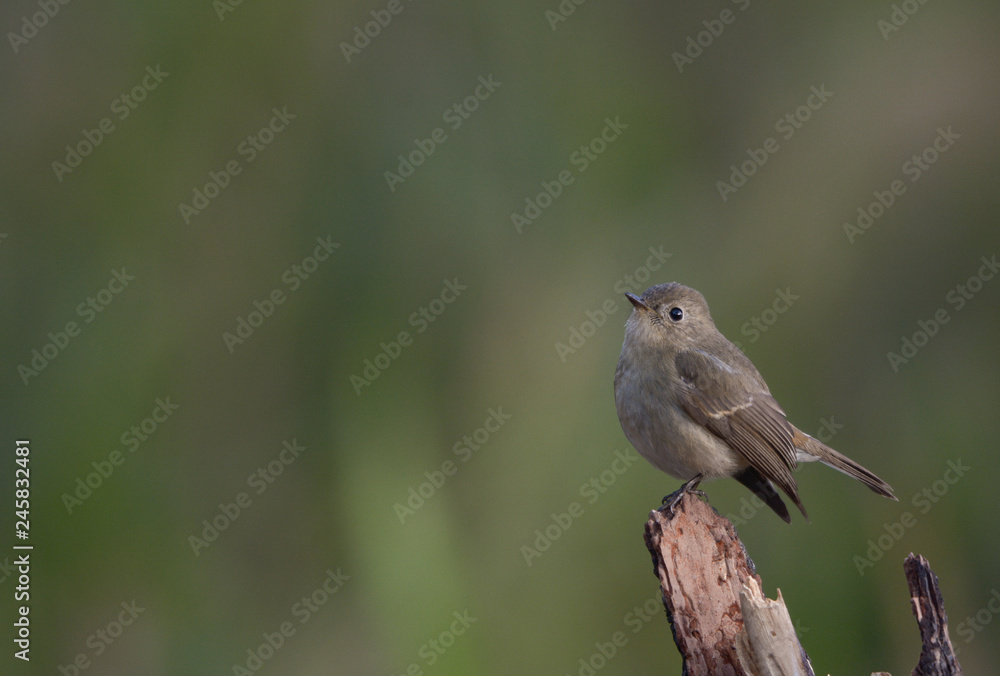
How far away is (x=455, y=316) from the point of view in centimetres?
600

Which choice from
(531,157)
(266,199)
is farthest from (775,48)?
(266,199)

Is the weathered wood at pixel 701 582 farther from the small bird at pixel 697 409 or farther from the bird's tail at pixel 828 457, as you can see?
the bird's tail at pixel 828 457

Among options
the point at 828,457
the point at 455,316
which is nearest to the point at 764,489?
A: the point at 828,457

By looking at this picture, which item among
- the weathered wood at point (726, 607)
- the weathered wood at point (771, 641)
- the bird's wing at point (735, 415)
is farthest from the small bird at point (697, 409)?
the weathered wood at point (771, 641)

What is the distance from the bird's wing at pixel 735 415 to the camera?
4559 mm

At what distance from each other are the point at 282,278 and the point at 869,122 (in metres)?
4.12

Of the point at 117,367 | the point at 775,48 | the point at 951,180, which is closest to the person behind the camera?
the point at 117,367

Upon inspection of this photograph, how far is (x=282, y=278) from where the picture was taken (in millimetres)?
6062

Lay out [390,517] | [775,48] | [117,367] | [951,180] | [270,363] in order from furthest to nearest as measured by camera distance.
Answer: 1. [775,48]
2. [951,180]
3. [270,363]
4. [117,367]
5. [390,517]

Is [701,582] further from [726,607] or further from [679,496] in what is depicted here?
[679,496]

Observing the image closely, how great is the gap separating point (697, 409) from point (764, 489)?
1.88 feet

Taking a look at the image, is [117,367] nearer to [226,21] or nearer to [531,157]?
[226,21]

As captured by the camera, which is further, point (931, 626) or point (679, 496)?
point (679, 496)

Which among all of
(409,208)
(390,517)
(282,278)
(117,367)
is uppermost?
(409,208)
